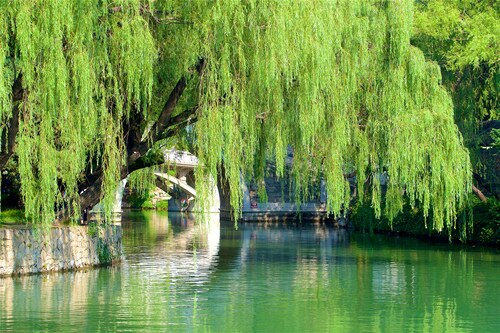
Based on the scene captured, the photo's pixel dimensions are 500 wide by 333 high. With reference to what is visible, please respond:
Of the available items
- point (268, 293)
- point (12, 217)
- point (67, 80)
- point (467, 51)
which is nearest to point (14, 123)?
point (67, 80)

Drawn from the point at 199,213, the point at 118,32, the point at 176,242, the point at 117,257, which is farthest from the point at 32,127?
the point at 176,242

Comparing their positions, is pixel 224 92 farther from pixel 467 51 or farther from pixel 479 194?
pixel 479 194

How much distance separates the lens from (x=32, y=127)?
667 inches

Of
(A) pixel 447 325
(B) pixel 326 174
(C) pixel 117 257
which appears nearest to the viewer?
(A) pixel 447 325

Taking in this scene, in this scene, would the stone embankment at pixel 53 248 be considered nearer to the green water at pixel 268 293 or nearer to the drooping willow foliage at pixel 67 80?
the green water at pixel 268 293

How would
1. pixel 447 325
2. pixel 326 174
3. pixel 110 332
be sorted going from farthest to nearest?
pixel 326 174 < pixel 447 325 < pixel 110 332

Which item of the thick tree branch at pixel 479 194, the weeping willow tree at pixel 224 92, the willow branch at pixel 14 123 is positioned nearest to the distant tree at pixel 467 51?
the thick tree branch at pixel 479 194

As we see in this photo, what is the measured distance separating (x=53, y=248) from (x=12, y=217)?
8.08 feet

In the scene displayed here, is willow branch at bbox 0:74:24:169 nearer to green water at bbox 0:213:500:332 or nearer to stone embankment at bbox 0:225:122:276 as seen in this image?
stone embankment at bbox 0:225:122:276

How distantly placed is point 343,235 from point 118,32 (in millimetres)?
23792

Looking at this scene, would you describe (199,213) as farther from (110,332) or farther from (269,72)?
(110,332)

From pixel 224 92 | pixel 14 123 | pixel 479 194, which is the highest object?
pixel 224 92

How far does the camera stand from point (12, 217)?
21.9 meters

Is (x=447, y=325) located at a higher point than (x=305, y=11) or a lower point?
lower
